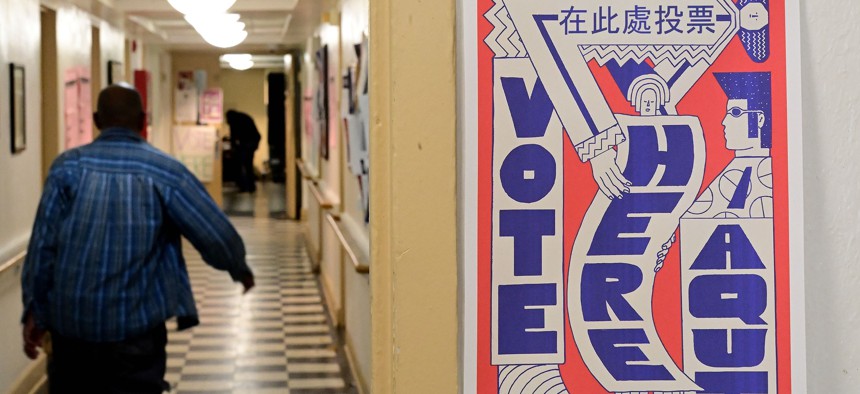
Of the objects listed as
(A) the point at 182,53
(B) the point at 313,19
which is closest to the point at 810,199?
(B) the point at 313,19

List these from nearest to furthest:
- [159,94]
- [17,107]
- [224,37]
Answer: [17,107], [224,37], [159,94]

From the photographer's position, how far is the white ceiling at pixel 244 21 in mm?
10227

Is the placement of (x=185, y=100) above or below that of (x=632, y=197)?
above

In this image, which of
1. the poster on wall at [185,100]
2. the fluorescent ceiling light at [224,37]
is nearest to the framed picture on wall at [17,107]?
the fluorescent ceiling light at [224,37]

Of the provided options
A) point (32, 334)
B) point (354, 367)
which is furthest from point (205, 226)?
point (354, 367)

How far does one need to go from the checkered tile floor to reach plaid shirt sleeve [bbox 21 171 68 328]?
9.65ft

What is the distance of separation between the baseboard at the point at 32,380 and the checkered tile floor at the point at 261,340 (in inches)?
28.7

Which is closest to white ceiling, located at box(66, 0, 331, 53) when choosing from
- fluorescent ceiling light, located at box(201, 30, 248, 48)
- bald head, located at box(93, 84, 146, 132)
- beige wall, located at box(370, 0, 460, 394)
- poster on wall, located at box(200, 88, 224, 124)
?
fluorescent ceiling light, located at box(201, 30, 248, 48)

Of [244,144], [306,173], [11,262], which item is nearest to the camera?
[11,262]

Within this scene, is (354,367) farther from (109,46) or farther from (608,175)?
(109,46)

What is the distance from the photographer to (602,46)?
137cm

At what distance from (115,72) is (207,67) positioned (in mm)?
6636

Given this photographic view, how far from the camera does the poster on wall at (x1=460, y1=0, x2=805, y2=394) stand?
135 centimetres

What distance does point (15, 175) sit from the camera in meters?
6.29
